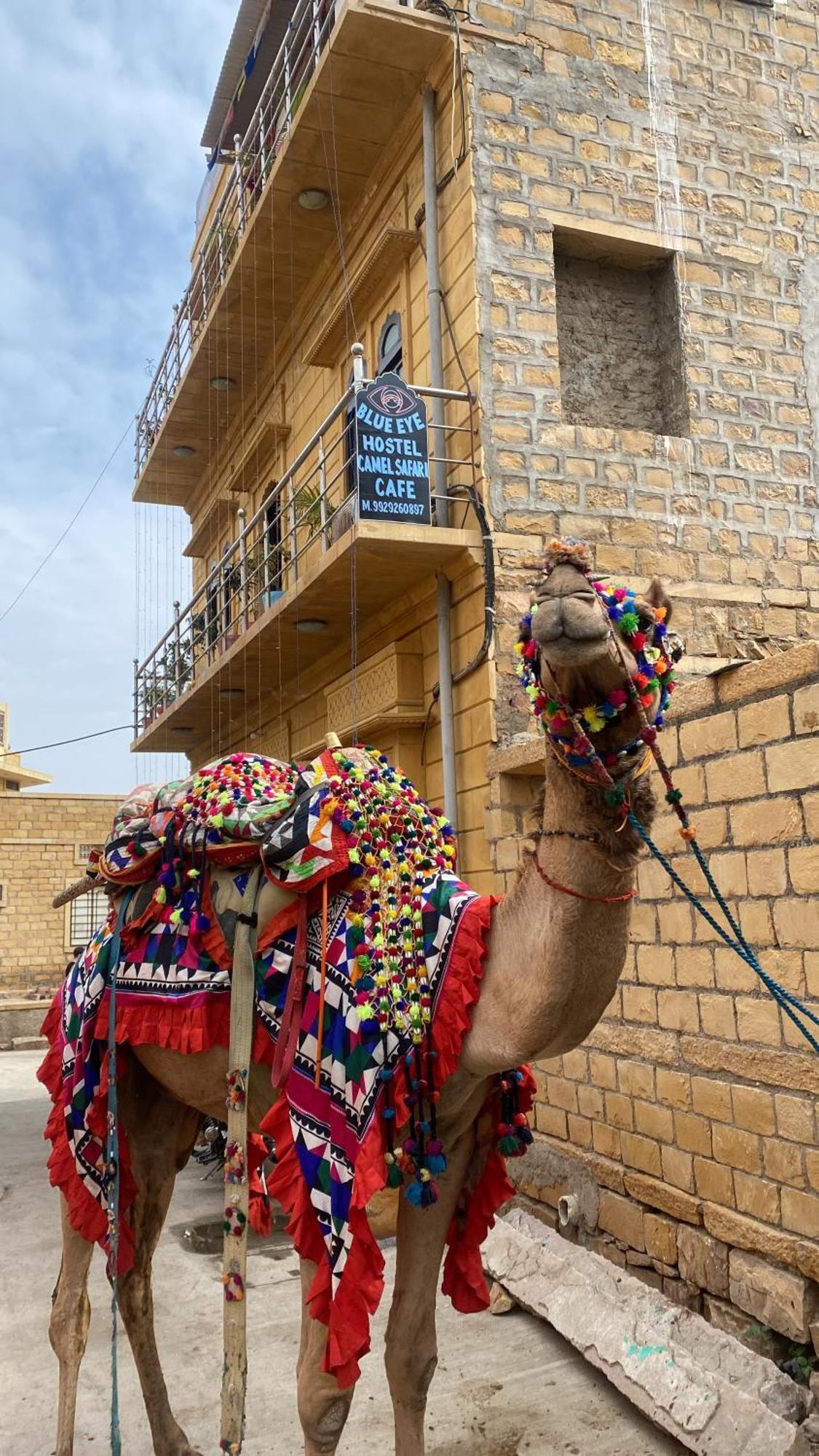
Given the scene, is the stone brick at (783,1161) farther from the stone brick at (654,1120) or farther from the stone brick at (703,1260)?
the stone brick at (654,1120)

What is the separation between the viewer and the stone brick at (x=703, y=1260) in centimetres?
449

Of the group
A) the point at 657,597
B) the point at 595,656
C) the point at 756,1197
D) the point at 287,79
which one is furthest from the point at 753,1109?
the point at 287,79

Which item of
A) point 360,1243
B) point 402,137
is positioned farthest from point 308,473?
point 360,1243

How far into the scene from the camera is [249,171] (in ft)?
A: 39.4

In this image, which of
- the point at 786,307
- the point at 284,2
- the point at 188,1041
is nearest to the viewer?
the point at 188,1041

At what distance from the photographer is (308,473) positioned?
1134cm

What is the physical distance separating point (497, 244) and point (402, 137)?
1.96 meters

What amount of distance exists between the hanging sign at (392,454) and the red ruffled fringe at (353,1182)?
4650 millimetres

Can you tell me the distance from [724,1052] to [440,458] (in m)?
4.83

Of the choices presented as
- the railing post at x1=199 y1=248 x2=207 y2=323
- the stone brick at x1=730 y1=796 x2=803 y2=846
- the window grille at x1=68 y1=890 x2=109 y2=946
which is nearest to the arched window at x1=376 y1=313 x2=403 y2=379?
the railing post at x1=199 y1=248 x2=207 y2=323

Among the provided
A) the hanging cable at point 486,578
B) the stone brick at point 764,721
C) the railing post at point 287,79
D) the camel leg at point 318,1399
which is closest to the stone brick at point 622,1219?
the stone brick at point 764,721

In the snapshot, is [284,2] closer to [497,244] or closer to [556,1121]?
[497,244]

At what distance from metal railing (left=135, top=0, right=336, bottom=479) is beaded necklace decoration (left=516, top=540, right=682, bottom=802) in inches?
339

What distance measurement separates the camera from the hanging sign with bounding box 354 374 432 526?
7.46 m
